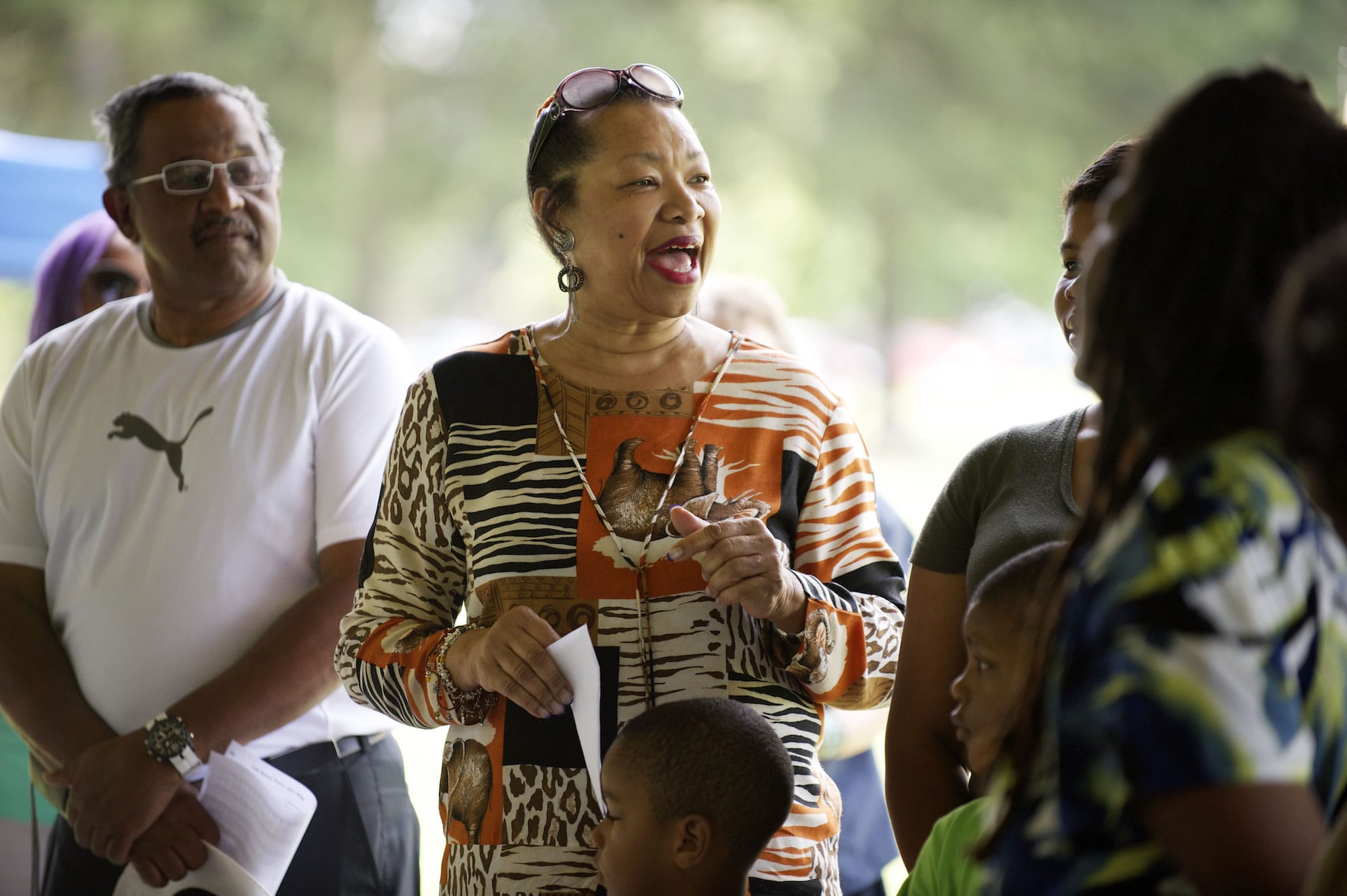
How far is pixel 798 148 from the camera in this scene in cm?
1514

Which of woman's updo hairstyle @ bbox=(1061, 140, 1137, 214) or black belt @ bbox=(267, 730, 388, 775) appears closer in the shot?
woman's updo hairstyle @ bbox=(1061, 140, 1137, 214)

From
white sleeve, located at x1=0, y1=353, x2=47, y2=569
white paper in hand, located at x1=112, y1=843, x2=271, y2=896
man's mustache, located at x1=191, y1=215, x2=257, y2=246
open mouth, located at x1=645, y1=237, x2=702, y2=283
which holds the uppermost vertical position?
man's mustache, located at x1=191, y1=215, x2=257, y2=246

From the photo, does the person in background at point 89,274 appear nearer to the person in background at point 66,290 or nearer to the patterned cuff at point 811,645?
the person in background at point 66,290

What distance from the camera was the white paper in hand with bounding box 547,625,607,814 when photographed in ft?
5.44

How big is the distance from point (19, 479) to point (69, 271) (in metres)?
1.05

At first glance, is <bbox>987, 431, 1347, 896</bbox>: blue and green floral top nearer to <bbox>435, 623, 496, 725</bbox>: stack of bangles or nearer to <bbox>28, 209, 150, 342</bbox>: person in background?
<bbox>435, 623, 496, 725</bbox>: stack of bangles

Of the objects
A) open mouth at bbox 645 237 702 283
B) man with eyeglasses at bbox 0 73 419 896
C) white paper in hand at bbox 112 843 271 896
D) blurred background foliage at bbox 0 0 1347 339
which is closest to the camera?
open mouth at bbox 645 237 702 283

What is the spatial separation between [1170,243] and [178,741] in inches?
82.3

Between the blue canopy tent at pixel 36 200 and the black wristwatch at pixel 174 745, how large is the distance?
3.02m

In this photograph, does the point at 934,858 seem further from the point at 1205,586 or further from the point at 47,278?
the point at 47,278

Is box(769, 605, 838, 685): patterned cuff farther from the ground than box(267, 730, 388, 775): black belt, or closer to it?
farther from the ground

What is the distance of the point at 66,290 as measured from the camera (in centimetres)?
354

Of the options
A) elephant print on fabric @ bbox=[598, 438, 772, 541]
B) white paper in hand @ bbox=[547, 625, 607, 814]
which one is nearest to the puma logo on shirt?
elephant print on fabric @ bbox=[598, 438, 772, 541]

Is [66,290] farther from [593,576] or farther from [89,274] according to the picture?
[593,576]
